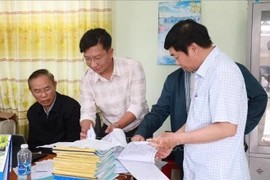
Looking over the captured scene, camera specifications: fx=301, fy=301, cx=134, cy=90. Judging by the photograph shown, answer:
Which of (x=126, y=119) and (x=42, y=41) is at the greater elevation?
(x=42, y=41)

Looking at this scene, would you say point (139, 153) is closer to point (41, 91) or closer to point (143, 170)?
point (143, 170)

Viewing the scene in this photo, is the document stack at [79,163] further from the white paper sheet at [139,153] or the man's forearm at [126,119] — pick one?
the man's forearm at [126,119]

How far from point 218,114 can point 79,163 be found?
56cm

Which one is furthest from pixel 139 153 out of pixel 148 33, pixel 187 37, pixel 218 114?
pixel 148 33

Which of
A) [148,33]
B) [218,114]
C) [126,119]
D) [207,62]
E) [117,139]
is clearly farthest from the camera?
[148,33]

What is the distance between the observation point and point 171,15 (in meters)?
2.79

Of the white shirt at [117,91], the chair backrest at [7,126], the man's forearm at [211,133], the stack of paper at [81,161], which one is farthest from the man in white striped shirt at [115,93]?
the chair backrest at [7,126]

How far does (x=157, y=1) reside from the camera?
9.30ft

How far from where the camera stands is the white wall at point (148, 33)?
272 cm

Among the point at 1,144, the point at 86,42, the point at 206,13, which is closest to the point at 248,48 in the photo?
the point at 206,13

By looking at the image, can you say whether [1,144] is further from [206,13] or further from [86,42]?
[206,13]

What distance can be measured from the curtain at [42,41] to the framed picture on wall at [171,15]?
50 cm

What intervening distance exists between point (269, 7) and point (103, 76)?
1.38m

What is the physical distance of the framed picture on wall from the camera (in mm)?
2717
